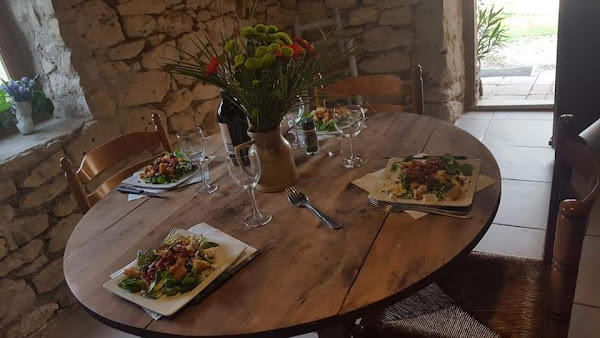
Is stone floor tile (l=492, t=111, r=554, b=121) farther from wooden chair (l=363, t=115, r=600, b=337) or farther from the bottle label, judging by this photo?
the bottle label

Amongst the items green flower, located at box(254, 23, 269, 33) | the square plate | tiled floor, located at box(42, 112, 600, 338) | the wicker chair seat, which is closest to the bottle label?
green flower, located at box(254, 23, 269, 33)

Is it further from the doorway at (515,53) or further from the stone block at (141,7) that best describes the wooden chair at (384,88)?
the doorway at (515,53)

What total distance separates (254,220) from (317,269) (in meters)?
0.27

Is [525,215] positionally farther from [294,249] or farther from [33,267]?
[33,267]

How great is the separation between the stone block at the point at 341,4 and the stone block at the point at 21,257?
2513 millimetres

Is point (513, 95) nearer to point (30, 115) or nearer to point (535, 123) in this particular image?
point (535, 123)

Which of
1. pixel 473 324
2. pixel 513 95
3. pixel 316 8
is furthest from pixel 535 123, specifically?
pixel 473 324

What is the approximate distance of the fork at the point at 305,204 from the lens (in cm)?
98

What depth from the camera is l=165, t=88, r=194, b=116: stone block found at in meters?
2.34

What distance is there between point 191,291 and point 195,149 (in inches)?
22.3

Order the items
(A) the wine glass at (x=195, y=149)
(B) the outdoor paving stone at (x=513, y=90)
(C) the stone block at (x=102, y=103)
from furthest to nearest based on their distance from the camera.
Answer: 1. (B) the outdoor paving stone at (x=513, y=90)
2. (C) the stone block at (x=102, y=103)
3. (A) the wine glass at (x=195, y=149)

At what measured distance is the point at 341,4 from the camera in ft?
10.5

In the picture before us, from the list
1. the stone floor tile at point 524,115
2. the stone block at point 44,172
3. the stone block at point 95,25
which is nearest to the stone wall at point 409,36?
the stone floor tile at point 524,115

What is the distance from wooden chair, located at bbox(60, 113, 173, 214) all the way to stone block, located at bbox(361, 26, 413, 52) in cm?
205
